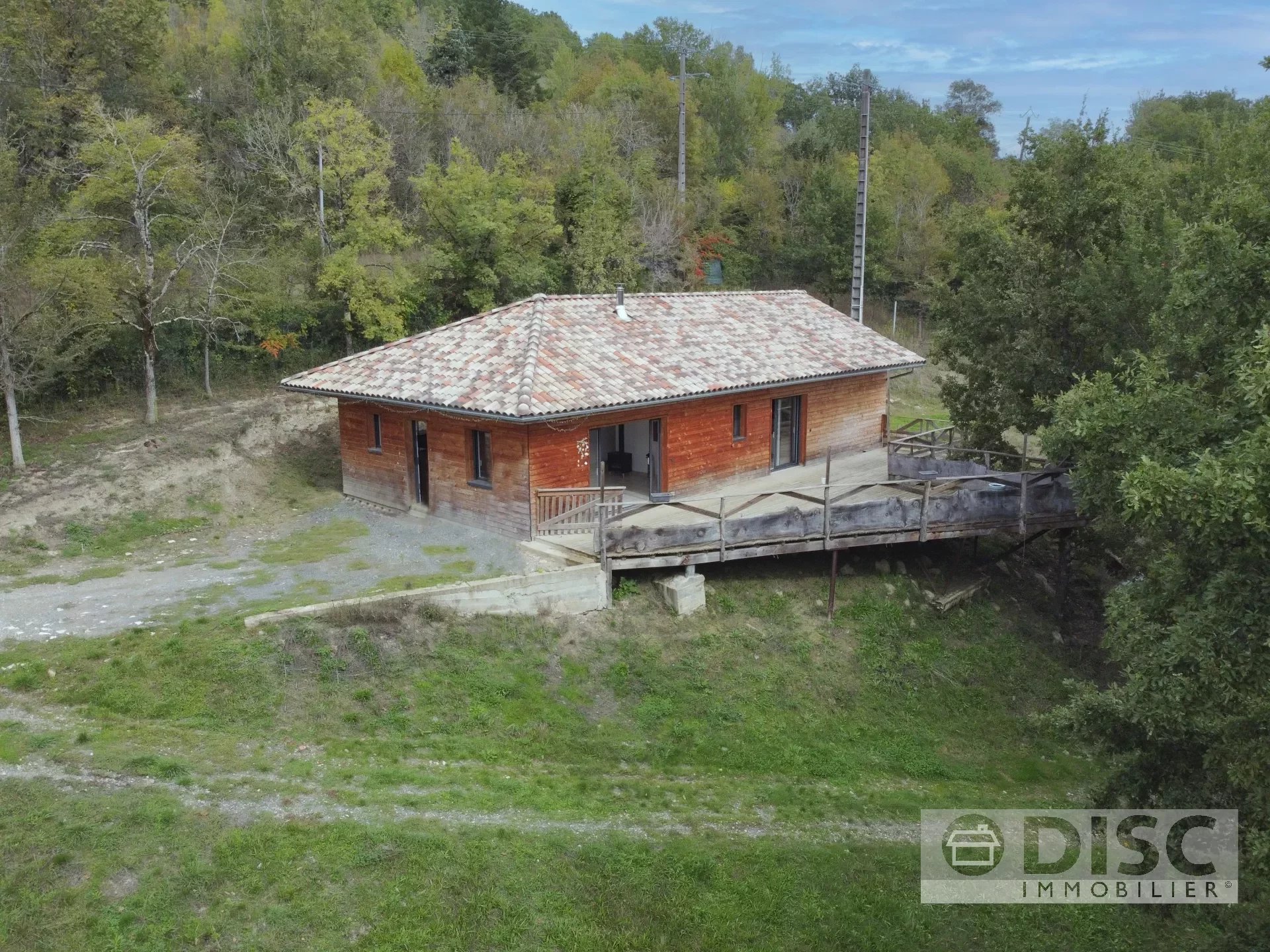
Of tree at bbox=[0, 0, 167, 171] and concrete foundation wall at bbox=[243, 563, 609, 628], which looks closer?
concrete foundation wall at bbox=[243, 563, 609, 628]

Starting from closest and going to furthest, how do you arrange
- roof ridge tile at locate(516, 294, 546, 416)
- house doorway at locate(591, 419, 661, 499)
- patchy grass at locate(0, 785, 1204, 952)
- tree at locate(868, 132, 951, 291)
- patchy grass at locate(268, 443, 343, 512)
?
patchy grass at locate(0, 785, 1204, 952) → roof ridge tile at locate(516, 294, 546, 416) → house doorway at locate(591, 419, 661, 499) → patchy grass at locate(268, 443, 343, 512) → tree at locate(868, 132, 951, 291)

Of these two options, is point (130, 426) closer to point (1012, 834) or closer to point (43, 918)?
point (43, 918)

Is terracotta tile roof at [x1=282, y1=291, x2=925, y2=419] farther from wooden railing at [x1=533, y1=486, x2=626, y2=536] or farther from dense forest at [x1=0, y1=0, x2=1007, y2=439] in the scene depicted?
dense forest at [x1=0, y1=0, x2=1007, y2=439]

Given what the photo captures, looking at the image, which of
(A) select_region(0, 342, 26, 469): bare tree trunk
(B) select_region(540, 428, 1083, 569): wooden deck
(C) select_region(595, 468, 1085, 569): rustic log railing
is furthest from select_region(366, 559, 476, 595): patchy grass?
(A) select_region(0, 342, 26, 469): bare tree trunk

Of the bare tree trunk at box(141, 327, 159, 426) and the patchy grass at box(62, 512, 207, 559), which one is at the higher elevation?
the bare tree trunk at box(141, 327, 159, 426)

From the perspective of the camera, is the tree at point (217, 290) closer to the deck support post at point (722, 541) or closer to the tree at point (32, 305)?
the tree at point (32, 305)

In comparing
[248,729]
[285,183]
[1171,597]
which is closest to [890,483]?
[1171,597]
